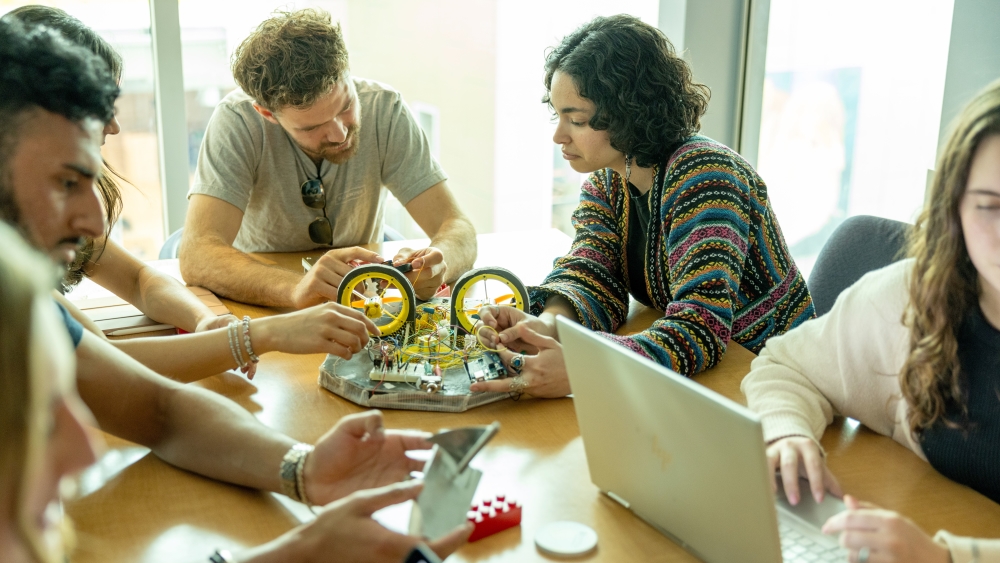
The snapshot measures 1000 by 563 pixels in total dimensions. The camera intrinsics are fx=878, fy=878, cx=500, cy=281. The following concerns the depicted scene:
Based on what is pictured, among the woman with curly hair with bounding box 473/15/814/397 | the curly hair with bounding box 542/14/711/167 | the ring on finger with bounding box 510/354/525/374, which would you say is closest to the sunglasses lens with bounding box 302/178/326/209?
the woman with curly hair with bounding box 473/15/814/397

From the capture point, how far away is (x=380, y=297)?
5.87 ft

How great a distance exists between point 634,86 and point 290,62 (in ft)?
2.87

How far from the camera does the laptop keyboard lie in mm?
1061

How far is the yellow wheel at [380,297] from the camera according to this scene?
67.5 inches

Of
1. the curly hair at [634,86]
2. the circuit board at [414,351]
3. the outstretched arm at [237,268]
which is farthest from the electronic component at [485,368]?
the curly hair at [634,86]

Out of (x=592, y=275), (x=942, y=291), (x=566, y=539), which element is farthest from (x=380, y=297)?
(x=942, y=291)

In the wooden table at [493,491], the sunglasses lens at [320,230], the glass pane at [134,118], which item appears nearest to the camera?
the wooden table at [493,491]

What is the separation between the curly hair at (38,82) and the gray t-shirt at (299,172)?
3.77 feet

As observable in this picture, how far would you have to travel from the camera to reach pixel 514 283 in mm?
1766

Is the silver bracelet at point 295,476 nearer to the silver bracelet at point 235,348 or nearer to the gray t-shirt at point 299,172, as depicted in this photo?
the silver bracelet at point 235,348

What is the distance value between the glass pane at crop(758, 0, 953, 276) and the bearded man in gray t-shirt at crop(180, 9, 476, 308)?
4.48 feet

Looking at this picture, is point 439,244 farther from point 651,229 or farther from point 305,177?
point 651,229

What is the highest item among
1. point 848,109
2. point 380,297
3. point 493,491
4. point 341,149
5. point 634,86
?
point 634,86

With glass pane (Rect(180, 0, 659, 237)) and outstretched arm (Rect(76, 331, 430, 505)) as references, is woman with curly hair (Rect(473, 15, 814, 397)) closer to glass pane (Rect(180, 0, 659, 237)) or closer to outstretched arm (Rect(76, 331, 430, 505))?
outstretched arm (Rect(76, 331, 430, 505))
